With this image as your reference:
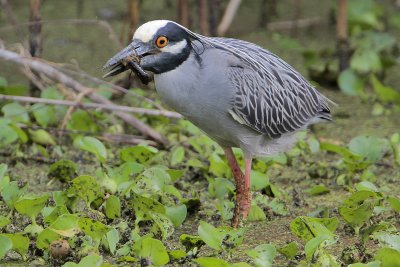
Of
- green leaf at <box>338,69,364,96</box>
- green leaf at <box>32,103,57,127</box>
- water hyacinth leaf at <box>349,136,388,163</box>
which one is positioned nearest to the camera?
water hyacinth leaf at <box>349,136,388,163</box>

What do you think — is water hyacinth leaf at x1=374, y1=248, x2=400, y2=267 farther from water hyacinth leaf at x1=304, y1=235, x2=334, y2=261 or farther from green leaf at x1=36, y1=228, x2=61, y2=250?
green leaf at x1=36, y1=228, x2=61, y2=250

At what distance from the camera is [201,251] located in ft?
14.4

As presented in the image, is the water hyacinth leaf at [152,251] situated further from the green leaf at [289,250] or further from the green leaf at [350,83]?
the green leaf at [350,83]

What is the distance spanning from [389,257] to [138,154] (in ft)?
6.45

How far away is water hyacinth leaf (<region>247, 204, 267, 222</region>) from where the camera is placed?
16.1 ft

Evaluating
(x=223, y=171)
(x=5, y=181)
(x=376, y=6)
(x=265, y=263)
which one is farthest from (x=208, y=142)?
(x=376, y=6)

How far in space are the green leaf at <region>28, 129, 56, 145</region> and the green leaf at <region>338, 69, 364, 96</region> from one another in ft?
8.02

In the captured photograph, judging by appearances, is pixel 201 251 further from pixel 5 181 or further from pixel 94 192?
pixel 5 181

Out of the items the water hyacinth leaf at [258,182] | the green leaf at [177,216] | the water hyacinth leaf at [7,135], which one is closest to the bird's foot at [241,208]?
the water hyacinth leaf at [258,182]

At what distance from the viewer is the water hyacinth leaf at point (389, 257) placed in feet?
12.1

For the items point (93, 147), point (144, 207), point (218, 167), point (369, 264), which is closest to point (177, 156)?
point (218, 167)

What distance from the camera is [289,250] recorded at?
4.02 meters

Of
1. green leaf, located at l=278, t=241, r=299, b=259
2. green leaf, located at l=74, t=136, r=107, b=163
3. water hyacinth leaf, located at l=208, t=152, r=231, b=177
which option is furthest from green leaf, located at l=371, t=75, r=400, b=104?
green leaf, located at l=278, t=241, r=299, b=259

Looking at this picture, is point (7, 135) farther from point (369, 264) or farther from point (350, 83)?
point (350, 83)
